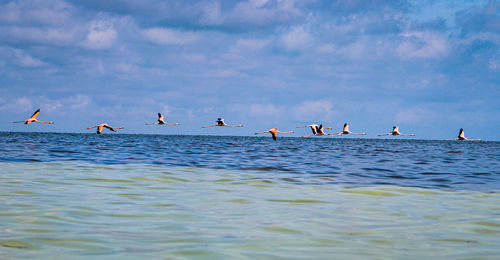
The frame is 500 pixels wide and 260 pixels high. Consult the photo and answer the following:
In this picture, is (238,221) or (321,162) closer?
(238,221)

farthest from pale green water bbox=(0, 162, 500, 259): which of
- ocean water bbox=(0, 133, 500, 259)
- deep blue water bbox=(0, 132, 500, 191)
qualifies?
deep blue water bbox=(0, 132, 500, 191)

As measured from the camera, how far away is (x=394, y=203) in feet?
40.7

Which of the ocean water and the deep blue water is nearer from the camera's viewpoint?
the ocean water

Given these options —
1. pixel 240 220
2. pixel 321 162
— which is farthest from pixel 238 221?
pixel 321 162

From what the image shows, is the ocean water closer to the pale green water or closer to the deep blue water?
the pale green water

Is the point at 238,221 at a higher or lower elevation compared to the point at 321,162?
lower

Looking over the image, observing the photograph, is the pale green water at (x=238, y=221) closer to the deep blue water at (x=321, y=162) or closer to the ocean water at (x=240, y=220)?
the ocean water at (x=240, y=220)

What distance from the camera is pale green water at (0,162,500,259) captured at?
6910 millimetres

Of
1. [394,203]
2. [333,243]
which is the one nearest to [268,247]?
[333,243]

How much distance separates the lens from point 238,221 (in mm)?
9227

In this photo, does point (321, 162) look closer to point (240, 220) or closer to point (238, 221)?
point (240, 220)

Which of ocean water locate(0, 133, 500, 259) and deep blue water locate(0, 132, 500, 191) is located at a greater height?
deep blue water locate(0, 132, 500, 191)

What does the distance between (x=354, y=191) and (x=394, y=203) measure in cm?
238

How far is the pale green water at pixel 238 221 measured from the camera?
6.91 metres
